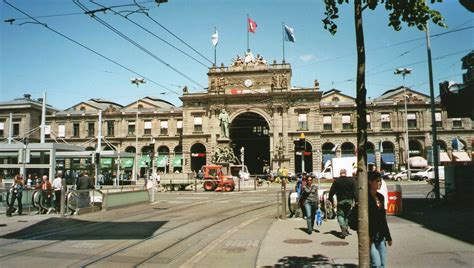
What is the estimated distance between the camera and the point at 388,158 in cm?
6116

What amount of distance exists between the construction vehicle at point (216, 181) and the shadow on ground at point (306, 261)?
2538 cm

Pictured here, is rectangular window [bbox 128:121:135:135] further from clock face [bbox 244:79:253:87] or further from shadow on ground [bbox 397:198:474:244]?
shadow on ground [bbox 397:198:474:244]

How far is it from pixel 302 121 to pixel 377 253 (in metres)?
57.2

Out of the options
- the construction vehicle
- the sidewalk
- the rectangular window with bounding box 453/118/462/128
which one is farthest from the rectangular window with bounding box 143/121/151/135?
the sidewalk

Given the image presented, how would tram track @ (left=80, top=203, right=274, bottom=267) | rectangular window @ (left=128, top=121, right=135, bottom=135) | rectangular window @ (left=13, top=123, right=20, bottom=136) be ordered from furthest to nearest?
1. rectangular window @ (left=128, top=121, right=135, bottom=135)
2. rectangular window @ (left=13, top=123, right=20, bottom=136)
3. tram track @ (left=80, top=203, right=274, bottom=267)

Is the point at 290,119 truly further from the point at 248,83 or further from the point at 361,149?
the point at 361,149

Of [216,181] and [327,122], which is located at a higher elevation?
[327,122]

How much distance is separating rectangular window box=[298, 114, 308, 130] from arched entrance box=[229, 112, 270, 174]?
613 centimetres

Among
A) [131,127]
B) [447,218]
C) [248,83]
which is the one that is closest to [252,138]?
[248,83]

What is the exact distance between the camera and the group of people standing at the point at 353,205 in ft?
19.3

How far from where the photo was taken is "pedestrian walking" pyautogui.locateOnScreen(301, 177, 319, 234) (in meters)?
11.4

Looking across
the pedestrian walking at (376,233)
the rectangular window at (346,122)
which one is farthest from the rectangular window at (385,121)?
the pedestrian walking at (376,233)

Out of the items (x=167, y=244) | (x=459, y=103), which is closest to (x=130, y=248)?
(x=167, y=244)

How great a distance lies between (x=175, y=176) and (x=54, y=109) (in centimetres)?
5068
